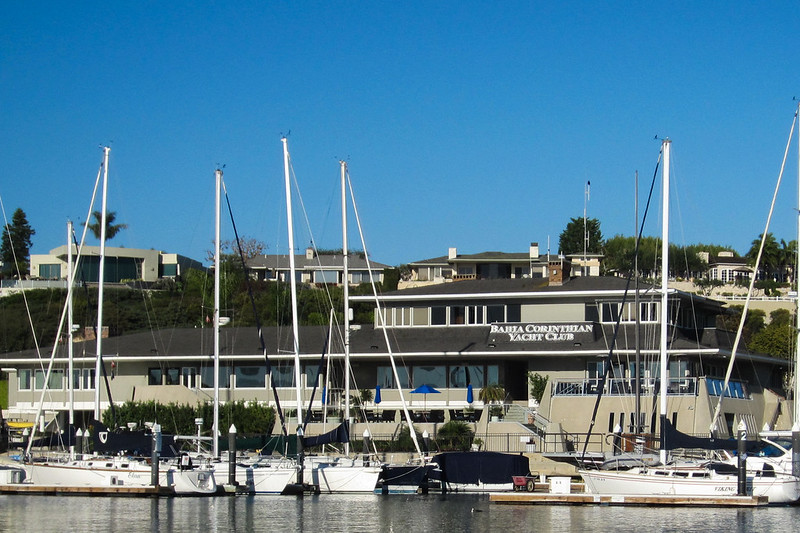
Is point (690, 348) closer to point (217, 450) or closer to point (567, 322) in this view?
point (567, 322)

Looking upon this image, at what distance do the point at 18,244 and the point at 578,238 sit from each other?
65128mm

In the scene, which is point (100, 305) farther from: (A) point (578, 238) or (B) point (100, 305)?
(A) point (578, 238)

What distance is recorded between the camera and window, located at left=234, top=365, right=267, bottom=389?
67.6 meters

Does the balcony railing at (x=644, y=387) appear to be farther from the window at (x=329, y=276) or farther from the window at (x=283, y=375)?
the window at (x=329, y=276)

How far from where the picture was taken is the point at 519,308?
66.0 metres

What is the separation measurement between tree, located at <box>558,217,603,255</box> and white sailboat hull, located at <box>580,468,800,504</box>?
99.5 metres

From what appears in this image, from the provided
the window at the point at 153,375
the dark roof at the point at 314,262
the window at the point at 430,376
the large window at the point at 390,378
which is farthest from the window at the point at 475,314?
the dark roof at the point at 314,262

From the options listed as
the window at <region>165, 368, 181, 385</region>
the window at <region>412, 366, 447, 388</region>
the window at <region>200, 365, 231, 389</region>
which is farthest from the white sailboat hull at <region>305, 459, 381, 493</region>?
the window at <region>165, 368, 181, 385</region>

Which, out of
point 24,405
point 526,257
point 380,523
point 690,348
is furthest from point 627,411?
point 526,257

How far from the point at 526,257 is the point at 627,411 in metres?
73.6

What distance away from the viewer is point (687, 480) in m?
43.9

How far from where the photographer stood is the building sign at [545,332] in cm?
6275

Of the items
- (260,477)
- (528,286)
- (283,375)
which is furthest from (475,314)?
(260,477)

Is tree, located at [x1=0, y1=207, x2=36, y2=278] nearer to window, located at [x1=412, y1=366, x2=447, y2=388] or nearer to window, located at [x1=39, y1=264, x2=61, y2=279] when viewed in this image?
window, located at [x1=39, y1=264, x2=61, y2=279]
